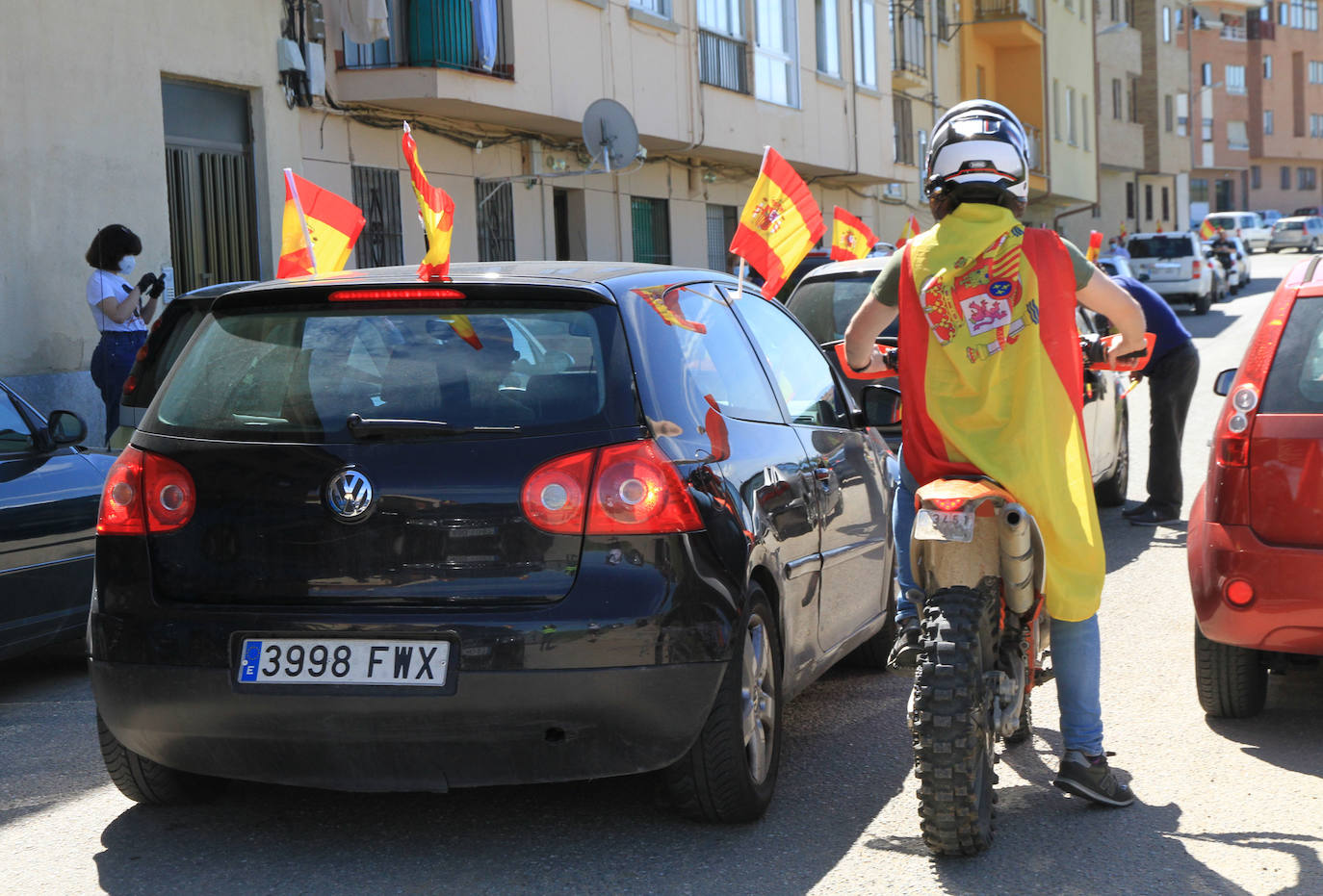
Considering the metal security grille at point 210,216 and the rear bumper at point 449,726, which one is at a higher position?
the metal security grille at point 210,216

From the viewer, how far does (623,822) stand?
4641mm

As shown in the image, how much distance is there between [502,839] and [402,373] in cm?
126

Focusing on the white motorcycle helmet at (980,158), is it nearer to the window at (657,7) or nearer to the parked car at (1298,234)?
the window at (657,7)

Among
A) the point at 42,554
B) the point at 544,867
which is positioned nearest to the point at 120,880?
the point at 544,867

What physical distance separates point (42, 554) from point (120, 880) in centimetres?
269

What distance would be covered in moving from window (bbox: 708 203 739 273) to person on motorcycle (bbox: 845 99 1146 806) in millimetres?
20733

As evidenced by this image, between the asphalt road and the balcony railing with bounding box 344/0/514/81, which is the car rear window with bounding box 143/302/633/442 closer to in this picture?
the asphalt road

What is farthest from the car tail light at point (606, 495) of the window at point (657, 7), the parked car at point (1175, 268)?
the parked car at point (1175, 268)

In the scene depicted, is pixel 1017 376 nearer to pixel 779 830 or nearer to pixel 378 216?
pixel 779 830

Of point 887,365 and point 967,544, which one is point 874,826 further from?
point 887,365

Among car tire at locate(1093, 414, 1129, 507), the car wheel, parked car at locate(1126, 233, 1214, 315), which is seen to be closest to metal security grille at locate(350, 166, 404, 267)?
car tire at locate(1093, 414, 1129, 507)

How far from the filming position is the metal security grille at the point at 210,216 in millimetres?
14570

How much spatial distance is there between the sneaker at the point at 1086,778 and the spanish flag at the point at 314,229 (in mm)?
5931

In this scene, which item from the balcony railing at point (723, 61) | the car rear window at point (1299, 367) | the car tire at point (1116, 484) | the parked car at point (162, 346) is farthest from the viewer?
the balcony railing at point (723, 61)
